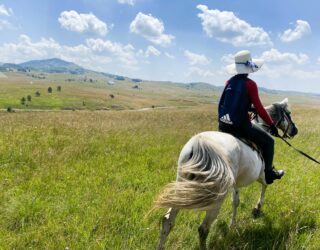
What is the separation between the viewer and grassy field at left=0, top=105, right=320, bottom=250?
554cm

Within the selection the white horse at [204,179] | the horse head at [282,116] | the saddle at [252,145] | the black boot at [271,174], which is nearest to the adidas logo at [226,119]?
the saddle at [252,145]

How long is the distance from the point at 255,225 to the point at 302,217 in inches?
42.9

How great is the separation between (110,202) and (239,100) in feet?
10.4

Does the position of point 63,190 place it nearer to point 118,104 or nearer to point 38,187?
point 38,187

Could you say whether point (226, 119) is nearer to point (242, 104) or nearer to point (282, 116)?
point (242, 104)

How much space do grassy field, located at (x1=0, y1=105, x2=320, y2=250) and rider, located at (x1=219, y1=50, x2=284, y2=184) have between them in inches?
67.1

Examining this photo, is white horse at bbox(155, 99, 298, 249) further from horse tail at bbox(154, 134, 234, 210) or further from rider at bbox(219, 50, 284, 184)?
rider at bbox(219, 50, 284, 184)

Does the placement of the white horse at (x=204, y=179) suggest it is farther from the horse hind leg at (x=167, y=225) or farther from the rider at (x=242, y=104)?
the rider at (x=242, y=104)

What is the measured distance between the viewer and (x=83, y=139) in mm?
12367

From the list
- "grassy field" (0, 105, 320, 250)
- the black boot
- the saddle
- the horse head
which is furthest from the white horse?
the horse head

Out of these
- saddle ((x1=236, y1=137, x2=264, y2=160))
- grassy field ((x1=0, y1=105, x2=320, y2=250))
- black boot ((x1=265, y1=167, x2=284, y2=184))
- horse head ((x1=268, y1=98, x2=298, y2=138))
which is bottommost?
grassy field ((x1=0, y1=105, x2=320, y2=250))

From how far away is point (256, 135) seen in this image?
21.3 ft

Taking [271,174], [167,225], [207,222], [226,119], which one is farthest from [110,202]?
[271,174]

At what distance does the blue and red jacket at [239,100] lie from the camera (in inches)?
243
